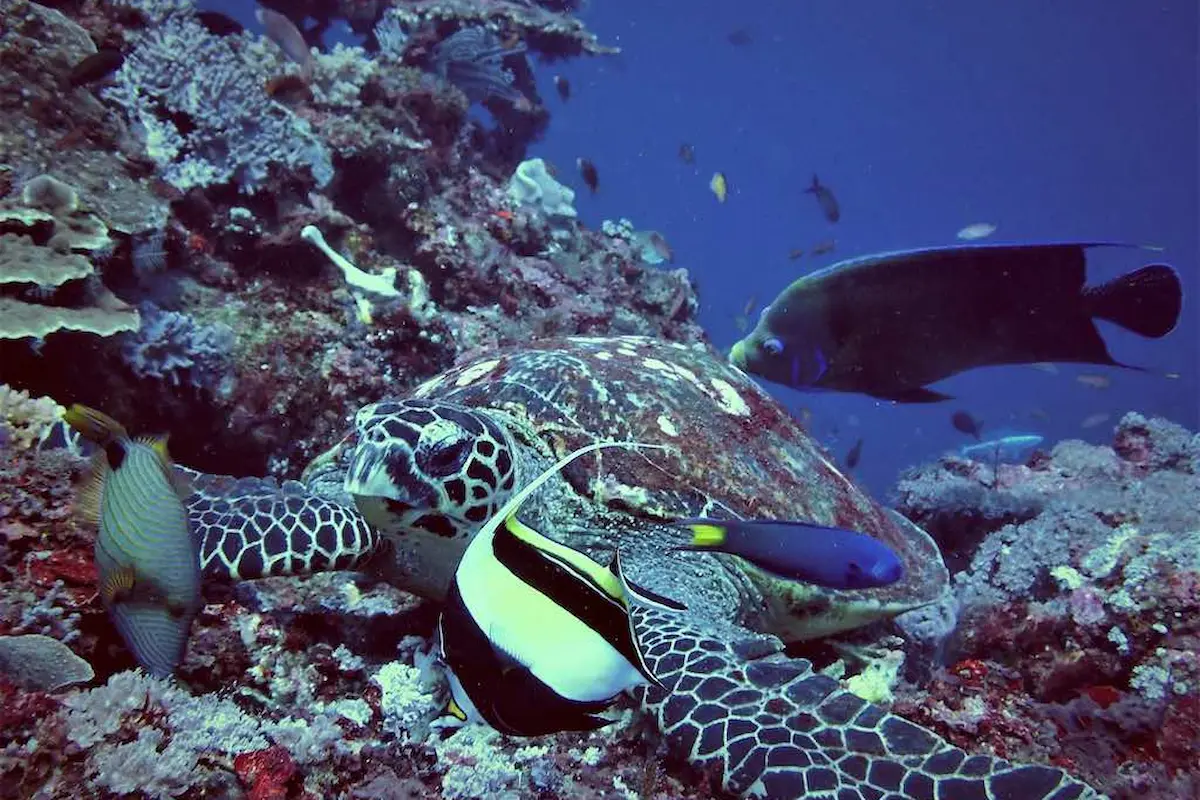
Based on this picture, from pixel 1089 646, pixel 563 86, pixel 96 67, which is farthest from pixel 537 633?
pixel 563 86

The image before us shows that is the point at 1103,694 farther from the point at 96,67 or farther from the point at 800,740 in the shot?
the point at 96,67

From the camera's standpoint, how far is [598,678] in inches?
39.1

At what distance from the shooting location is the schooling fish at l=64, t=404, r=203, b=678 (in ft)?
5.70

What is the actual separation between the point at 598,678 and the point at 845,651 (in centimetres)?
272

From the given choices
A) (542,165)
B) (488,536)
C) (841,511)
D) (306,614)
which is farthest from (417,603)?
(542,165)

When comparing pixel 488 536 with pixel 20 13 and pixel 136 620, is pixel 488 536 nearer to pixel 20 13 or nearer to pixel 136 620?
pixel 136 620

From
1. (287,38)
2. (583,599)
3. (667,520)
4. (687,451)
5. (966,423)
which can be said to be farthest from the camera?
(966,423)

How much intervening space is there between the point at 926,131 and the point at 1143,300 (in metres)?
65.8

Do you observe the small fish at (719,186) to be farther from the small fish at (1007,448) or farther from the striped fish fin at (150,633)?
the striped fish fin at (150,633)

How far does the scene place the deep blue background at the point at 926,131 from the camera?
1542 inches

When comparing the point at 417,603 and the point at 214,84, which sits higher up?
the point at 214,84

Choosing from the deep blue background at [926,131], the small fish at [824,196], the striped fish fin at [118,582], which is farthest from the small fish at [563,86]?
the striped fish fin at [118,582]

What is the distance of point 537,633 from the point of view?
993 millimetres

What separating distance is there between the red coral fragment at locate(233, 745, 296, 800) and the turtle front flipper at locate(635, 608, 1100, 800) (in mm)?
958
